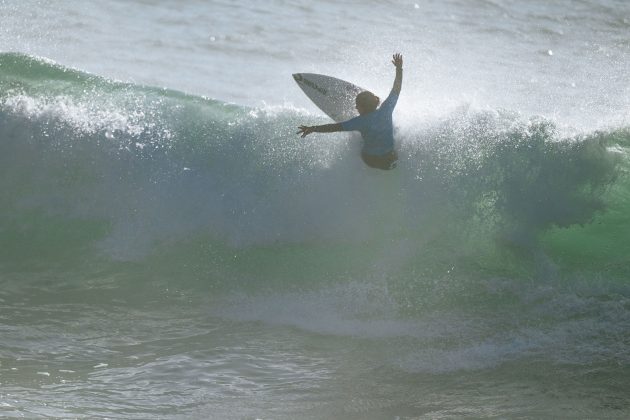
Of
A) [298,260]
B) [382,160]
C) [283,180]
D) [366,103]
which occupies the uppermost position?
[366,103]

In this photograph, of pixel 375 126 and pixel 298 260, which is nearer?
pixel 375 126

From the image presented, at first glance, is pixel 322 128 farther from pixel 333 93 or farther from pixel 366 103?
pixel 333 93

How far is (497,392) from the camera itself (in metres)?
6.59

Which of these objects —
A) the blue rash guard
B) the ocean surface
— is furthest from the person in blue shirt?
the ocean surface

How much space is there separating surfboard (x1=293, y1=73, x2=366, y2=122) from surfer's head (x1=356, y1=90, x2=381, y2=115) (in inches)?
27.6

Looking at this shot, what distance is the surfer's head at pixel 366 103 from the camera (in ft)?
25.7

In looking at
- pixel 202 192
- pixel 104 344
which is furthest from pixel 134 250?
pixel 104 344

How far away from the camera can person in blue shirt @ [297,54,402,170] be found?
7688 mm

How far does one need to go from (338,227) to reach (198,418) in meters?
3.07

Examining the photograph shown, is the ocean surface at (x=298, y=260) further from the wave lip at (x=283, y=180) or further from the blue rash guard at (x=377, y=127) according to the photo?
the blue rash guard at (x=377, y=127)

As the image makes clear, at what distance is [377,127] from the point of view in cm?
793

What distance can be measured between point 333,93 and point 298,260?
5.28 feet

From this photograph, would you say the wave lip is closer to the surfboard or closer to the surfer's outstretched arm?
the surfboard

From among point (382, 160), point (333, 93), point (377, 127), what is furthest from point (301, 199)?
point (377, 127)
